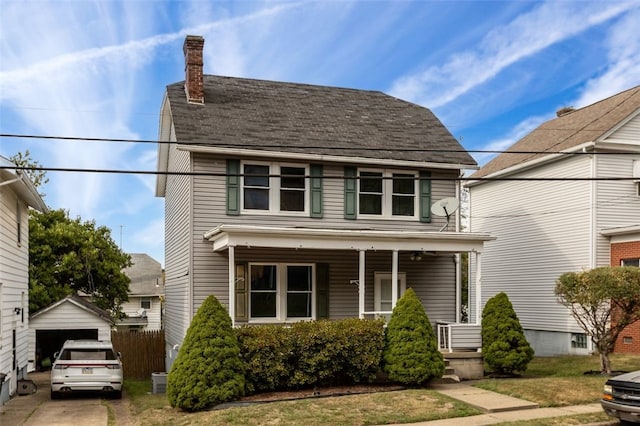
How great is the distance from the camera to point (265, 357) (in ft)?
48.9

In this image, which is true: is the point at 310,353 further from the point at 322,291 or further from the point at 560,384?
the point at 560,384

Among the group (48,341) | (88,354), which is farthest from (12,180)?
(48,341)

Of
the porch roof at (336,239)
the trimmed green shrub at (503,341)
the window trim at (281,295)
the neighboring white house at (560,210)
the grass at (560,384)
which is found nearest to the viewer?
the grass at (560,384)

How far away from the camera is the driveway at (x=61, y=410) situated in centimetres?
1348

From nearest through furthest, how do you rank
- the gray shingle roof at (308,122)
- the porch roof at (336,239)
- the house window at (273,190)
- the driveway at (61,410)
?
the driveway at (61,410) < the porch roof at (336,239) < the house window at (273,190) < the gray shingle roof at (308,122)

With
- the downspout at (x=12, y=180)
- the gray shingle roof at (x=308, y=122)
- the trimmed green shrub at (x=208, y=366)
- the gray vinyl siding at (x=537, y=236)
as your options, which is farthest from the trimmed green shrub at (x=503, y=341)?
the downspout at (x=12, y=180)

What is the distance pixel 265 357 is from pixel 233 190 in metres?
5.58

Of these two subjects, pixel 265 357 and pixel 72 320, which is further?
pixel 72 320

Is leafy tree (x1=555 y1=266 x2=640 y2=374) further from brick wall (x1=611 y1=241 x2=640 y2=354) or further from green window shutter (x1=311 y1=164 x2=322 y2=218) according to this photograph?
green window shutter (x1=311 y1=164 x2=322 y2=218)

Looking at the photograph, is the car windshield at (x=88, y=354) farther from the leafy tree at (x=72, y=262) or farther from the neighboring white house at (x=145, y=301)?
the neighboring white house at (x=145, y=301)

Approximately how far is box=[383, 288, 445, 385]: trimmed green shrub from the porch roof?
189 centimetres

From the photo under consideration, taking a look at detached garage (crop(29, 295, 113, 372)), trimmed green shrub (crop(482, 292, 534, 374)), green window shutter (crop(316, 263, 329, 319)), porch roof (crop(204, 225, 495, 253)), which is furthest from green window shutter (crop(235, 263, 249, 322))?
detached garage (crop(29, 295, 113, 372))

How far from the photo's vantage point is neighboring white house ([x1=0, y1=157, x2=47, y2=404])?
15.5 metres

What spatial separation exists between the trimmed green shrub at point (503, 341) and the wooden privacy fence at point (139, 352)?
1101 cm
